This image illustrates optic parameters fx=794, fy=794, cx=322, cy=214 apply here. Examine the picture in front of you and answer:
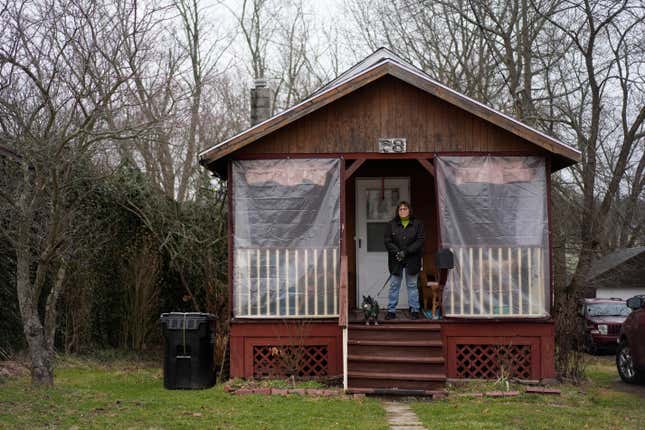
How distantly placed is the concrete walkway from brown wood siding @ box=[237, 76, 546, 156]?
3913mm

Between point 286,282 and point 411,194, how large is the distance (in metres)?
3.27

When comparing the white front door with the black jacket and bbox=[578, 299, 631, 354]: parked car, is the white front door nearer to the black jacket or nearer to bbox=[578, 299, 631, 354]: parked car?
the black jacket

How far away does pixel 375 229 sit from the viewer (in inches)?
549

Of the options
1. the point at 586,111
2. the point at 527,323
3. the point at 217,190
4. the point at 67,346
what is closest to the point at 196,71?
the point at 217,190

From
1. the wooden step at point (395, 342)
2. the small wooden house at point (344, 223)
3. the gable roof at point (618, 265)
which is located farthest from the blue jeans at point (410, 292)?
the gable roof at point (618, 265)

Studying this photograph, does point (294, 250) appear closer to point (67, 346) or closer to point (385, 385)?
point (385, 385)

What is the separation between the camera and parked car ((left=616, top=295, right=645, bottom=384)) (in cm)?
1210

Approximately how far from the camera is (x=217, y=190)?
17.3 metres

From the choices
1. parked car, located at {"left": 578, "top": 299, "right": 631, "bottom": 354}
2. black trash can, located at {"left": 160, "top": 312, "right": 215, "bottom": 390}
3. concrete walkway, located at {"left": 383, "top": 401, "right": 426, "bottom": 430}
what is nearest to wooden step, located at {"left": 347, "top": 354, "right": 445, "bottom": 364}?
concrete walkway, located at {"left": 383, "top": 401, "right": 426, "bottom": 430}

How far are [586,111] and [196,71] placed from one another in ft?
42.4

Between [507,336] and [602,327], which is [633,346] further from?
[602,327]

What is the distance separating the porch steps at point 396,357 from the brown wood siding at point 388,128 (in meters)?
2.69

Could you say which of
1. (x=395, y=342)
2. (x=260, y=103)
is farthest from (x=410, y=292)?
(x=260, y=103)

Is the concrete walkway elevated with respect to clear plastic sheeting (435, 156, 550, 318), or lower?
lower
